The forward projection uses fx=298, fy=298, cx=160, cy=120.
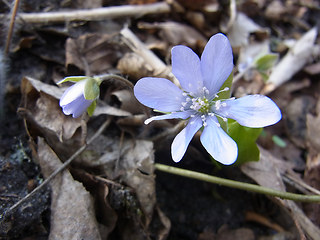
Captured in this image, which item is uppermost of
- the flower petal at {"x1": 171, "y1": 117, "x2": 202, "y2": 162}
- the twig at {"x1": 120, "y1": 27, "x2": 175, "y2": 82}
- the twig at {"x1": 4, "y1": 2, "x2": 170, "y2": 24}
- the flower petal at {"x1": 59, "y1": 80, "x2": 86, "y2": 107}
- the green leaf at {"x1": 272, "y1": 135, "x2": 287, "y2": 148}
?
the flower petal at {"x1": 59, "y1": 80, "x2": 86, "y2": 107}

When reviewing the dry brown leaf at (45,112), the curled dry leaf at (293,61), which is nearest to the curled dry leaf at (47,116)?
the dry brown leaf at (45,112)

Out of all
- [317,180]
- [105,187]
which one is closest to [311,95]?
[317,180]

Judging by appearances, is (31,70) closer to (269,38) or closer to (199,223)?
(199,223)

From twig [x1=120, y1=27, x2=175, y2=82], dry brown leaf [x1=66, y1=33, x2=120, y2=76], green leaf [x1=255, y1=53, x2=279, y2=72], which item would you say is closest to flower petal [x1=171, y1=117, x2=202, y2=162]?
twig [x1=120, y1=27, x2=175, y2=82]

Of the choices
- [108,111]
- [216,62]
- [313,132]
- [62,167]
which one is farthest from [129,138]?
[313,132]

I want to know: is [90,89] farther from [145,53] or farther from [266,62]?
[266,62]

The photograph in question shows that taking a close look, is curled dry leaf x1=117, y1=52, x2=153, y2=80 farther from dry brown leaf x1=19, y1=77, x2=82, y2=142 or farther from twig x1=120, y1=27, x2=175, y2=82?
dry brown leaf x1=19, y1=77, x2=82, y2=142

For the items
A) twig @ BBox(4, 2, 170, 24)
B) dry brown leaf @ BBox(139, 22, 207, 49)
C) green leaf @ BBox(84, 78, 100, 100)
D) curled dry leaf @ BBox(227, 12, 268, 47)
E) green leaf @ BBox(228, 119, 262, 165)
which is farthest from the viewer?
curled dry leaf @ BBox(227, 12, 268, 47)

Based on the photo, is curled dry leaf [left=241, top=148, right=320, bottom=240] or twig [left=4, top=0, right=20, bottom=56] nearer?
curled dry leaf [left=241, top=148, right=320, bottom=240]
